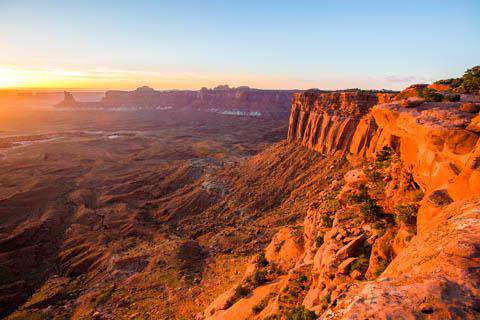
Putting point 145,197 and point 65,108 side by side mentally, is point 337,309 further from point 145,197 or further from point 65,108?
point 65,108

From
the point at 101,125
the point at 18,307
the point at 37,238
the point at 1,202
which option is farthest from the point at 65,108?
the point at 18,307

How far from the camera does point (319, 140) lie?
3772cm

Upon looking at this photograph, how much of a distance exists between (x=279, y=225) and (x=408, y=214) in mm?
18860

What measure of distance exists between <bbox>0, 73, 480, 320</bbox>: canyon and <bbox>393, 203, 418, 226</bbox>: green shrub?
61mm

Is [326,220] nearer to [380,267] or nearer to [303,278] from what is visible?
[303,278]

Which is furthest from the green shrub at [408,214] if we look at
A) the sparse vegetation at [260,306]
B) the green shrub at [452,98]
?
the sparse vegetation at [260,306]

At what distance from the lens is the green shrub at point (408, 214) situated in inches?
387

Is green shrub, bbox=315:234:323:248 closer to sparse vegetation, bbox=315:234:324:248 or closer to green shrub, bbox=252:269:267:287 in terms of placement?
sparse vegetation, bbox=315:234:324:248

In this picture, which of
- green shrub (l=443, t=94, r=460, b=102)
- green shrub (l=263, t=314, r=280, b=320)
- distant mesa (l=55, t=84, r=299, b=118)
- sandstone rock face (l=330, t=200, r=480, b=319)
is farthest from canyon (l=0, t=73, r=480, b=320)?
distant mesa (l=55, t=84, r=299, b=118)

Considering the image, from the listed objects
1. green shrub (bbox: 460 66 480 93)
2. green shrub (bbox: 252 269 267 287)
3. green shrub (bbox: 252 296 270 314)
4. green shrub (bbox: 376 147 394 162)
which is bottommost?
green shrub (bbox: 252 269 267 287)

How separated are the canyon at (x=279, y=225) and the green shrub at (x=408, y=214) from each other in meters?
0.06

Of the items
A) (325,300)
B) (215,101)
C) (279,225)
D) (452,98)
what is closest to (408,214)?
(325,300)

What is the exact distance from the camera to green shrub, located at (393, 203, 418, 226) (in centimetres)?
983

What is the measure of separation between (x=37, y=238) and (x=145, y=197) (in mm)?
14973
